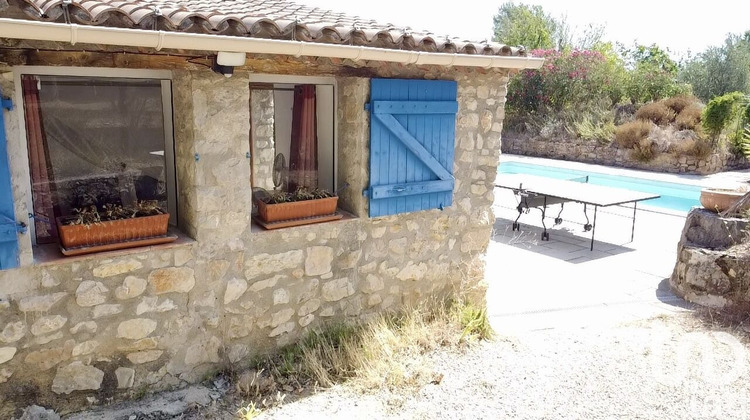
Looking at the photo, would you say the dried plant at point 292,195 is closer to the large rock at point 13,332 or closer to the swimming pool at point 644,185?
the large rock at point 13,332

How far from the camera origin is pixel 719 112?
16.0 metres

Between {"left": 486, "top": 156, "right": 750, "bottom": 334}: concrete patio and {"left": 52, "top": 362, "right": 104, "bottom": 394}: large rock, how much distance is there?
3.64 metres

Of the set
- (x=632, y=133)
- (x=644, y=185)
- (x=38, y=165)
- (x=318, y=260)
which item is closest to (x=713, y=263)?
(x=318, y=260)

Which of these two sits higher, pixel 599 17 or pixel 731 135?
pixel 599 17

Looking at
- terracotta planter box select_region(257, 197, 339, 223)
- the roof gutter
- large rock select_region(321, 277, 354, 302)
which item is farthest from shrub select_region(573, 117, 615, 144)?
terracotta planter box select_region(257, 197, 339, 223)

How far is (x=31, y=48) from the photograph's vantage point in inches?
139

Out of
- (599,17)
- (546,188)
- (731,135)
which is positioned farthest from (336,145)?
(599,17)

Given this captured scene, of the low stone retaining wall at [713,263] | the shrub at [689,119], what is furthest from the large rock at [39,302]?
the shrub at [689,119]

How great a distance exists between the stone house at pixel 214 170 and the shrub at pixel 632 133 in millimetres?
13872

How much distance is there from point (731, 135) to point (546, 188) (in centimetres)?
1124

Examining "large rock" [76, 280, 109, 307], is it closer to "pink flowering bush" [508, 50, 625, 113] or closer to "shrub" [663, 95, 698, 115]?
"pink flowering bush" [508, 50, 625, 113]

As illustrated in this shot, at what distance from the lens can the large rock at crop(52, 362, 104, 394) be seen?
388 cm

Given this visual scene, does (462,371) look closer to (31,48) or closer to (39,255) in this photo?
(39,255)

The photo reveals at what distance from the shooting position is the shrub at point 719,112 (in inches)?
626
